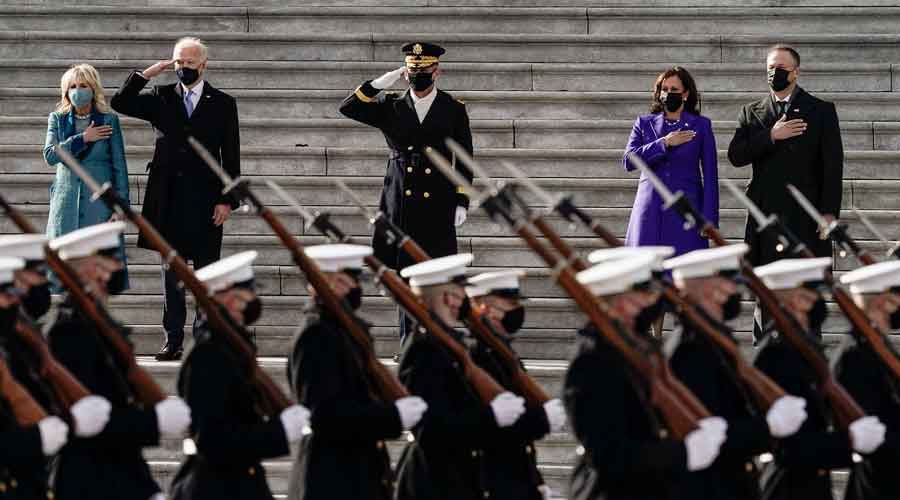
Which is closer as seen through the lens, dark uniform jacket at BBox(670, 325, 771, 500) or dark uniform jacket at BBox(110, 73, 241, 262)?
dark uniform jacket at BBox(670, 325, 771, 500)

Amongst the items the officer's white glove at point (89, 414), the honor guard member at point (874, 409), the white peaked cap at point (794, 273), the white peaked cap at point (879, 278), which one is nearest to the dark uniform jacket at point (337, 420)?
the officer's white glove at point (89, 414)

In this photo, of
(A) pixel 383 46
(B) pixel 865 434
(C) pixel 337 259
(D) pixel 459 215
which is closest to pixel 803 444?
(B) pixel 865 434

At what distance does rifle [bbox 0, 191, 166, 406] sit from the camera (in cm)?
839

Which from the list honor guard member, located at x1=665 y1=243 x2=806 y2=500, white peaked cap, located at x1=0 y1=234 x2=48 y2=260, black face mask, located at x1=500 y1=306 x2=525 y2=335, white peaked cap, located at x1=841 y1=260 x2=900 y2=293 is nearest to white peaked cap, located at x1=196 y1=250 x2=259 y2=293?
white peaked cap, located at x1=0 y1=234 x2=48 y2=260

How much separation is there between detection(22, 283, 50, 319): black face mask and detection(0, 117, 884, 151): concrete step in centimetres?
568

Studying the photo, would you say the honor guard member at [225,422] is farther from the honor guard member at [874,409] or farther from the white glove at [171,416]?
the honor guard member at [874,409]

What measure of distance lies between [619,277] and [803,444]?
4.50ft

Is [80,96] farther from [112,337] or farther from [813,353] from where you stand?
[813,353]

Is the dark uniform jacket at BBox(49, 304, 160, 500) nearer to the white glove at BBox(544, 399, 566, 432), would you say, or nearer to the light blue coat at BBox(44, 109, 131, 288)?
the white glove at BBox(544, 399, 566, 432)

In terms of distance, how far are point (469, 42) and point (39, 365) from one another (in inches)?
301

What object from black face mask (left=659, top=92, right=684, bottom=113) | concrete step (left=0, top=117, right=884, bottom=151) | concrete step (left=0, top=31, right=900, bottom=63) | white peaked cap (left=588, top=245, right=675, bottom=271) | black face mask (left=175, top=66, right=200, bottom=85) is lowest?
white peaked cap (left=588, top=245, right=675, bottom=271)

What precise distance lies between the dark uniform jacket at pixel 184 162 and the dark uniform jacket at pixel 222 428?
3.64 metres

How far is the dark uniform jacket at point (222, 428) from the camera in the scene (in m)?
8.52

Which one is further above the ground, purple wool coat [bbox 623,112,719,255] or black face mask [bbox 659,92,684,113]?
black face mask [bbox 659,92,684,113]
